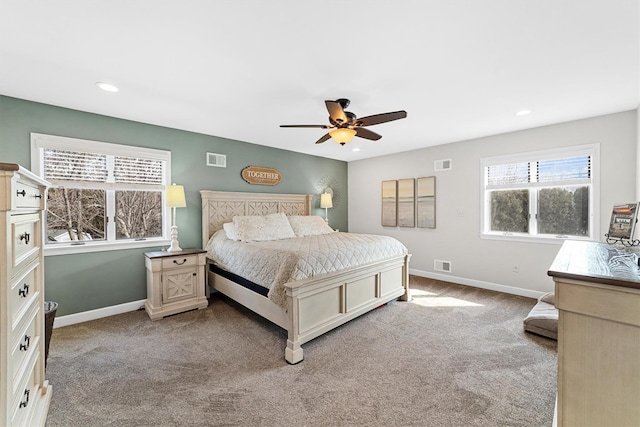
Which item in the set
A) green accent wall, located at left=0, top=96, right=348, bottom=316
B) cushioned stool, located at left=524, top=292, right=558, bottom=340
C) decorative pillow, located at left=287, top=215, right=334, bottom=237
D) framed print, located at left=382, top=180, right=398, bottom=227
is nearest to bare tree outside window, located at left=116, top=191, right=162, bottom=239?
green accent wall, located at left=0, top=96, right=348, bottom=316

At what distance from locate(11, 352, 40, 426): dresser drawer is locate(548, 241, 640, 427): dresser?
7.76 ft

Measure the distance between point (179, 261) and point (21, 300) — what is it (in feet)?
6.67

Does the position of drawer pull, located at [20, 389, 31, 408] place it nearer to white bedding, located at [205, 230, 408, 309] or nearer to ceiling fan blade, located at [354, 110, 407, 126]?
white bedding, located at [205, 230, 408, 309]

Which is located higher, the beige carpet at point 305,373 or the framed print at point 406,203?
the framed print at point 406,203

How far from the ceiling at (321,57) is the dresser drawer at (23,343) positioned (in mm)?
1726

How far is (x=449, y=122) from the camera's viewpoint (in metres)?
3.49

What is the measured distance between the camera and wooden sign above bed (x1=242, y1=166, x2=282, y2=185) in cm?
445

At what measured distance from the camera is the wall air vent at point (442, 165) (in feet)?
15.1

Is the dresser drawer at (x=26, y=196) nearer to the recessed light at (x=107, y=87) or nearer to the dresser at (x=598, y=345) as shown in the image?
the recessed light at (x=107, y=87)

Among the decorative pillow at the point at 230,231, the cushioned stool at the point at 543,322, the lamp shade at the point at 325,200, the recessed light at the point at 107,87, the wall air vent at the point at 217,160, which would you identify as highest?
the recessed light at the point at 107,87

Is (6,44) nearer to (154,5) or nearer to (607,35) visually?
(154,5)

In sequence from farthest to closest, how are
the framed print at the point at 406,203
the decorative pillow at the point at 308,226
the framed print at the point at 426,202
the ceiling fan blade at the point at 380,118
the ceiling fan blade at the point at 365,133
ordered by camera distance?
the framed print at the point at 406,203, the framed print at the point at 426,202, the decorative pillow at the point at 308,226, the ceiling fan blade at the point at 365,133, the ceiling fan blade at the point at 380,118

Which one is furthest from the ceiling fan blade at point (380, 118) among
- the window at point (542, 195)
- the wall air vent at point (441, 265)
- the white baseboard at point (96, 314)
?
the white baseboard at point (96, 314)

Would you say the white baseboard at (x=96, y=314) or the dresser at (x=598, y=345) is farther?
the white baseboard at (x=96, y=314)
